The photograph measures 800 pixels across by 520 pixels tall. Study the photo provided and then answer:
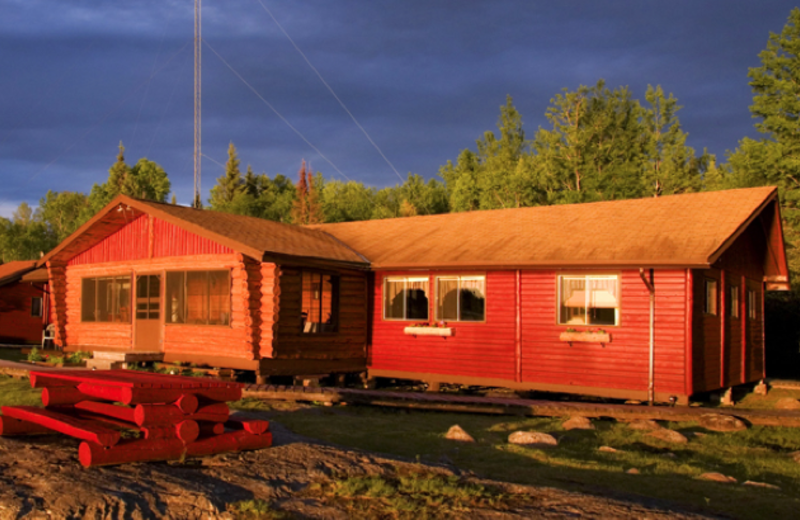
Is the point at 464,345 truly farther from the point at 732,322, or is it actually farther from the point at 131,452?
the point at 131,452

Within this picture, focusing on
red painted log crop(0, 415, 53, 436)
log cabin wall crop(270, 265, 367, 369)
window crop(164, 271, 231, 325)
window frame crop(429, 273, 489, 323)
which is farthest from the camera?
window crop(164, 271, 231, 325)

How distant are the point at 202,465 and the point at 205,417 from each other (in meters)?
0.60

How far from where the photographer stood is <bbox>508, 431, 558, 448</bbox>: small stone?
9914 mm

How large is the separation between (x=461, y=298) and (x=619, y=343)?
3941 mm

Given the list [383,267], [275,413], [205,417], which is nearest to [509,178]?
[383,267]

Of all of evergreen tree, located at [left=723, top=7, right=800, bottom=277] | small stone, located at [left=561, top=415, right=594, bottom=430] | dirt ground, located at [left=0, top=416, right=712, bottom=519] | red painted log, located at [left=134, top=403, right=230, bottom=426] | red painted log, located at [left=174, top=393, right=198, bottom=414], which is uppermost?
evergreen tree, located at [left=723, top=7, right=800, bottom=277]

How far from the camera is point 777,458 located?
966cm

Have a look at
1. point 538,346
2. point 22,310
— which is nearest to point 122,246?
point 538,346

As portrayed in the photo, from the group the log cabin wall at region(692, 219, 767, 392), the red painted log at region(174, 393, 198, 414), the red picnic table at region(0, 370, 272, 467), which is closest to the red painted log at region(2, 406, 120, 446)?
the red picnic table at region(0, 370, 272, 467)

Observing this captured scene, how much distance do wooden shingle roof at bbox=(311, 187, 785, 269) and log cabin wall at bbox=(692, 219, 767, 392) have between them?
3.09 feet

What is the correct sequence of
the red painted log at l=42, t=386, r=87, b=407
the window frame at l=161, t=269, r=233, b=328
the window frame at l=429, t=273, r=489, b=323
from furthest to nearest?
the window frame at l=161, t=269, r=233, b=328, the window frame at l=429, t=273, r=489, b=323, the red painted log at l=42, t=386, r=87, b=407

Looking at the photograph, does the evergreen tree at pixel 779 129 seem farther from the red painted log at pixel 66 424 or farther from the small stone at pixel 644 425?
the red painted log at pixel 66 424

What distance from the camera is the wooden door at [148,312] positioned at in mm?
18797

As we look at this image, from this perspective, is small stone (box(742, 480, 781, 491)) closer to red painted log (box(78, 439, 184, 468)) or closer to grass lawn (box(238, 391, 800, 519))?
grass lawn (box(238, 391, 800, 519))
